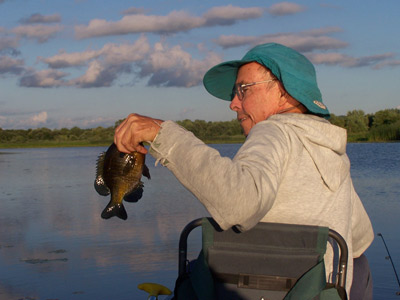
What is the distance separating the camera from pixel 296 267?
220 centimetres

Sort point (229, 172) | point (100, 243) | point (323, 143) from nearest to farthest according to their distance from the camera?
1. point (229, 172)
2. point (323, 143)
3. point (100, 243)

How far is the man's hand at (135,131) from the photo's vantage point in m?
2.05

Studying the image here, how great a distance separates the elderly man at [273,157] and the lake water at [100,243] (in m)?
3.78

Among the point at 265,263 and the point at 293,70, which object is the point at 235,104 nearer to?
the point at 293,70

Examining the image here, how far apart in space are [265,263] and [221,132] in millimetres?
53883

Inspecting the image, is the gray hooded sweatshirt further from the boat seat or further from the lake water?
the lake water

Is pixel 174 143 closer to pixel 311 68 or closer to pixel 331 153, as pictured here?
pixel 331 153

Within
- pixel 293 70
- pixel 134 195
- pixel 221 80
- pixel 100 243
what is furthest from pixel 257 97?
pixel 100 243

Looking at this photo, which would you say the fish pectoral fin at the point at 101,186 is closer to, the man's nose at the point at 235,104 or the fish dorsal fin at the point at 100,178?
the fish dorsal fin at the point at 100,178

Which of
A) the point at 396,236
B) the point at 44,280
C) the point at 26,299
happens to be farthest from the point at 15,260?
the point at 396,236

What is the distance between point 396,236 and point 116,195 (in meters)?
6.33

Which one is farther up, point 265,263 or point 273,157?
point 273,157

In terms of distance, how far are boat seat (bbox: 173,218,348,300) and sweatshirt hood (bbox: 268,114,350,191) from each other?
207 mm

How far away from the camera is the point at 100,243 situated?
27.8 feet
